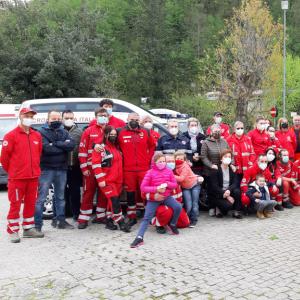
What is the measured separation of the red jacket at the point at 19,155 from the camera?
649 cm

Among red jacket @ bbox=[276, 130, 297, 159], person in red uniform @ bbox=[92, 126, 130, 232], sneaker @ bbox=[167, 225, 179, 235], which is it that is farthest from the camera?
red jacket @ bbox=[276, 130, 297, 159]

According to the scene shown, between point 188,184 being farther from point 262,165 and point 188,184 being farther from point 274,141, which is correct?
point 274,141

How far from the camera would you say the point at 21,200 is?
6699 millimetres

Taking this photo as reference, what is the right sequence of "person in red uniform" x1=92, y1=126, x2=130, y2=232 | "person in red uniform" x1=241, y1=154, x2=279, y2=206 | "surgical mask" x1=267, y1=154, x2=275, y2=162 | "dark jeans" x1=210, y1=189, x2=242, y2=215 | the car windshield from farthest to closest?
the car windshield, "surgical mask" x1=267, y1=154, x2=275, y2=162, "person in red uniform" x1=241, y1=154, x2=279, y2=206, "dark jeans" x1=210, y1=189, x2=242, y2=215, "person in red uniform" x1=92, y1=126, x2=130, y2=232

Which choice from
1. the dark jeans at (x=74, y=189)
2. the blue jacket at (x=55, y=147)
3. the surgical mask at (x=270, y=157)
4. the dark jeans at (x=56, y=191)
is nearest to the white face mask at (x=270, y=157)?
the surgical mask at (x=270, y=157)

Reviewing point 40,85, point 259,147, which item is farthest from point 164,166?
point 40,85

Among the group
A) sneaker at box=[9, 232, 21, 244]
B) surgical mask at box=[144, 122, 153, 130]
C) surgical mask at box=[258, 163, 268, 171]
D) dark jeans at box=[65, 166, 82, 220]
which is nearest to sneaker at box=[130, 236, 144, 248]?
sneaker at box=[9, 232, 21, 244]

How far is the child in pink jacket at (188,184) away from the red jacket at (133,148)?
2.14 ft

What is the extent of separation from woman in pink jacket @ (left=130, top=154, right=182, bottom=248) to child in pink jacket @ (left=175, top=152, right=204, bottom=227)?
1.94ft

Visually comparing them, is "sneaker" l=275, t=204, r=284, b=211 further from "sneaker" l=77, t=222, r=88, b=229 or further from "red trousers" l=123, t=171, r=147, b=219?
"sneaker" l=77, t=222, r=88, b=229

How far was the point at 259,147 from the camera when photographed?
8938mm

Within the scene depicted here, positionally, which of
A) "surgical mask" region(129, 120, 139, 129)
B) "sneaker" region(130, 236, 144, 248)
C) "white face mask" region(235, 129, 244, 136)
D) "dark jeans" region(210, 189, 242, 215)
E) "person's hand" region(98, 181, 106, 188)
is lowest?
"sneaker" region(130, 236, 144, 248)

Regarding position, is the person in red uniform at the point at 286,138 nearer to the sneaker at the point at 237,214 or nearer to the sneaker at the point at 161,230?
the sneaker at the point at 237,214

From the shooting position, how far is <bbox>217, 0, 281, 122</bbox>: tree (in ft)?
97.9
